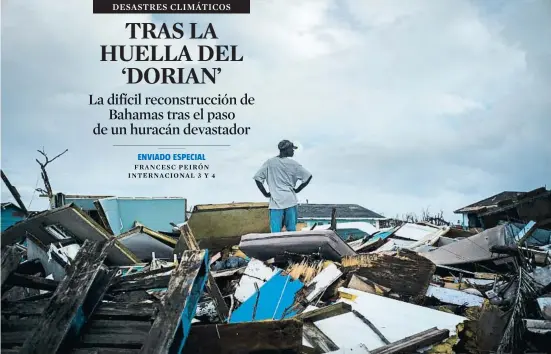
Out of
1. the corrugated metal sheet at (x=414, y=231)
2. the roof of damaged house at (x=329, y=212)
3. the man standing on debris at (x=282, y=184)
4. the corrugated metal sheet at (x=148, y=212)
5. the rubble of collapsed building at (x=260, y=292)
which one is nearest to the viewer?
the rubble of collapsed building at (x=260, y=292)

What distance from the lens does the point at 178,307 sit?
2596mm

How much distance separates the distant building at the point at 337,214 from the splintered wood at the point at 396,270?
1907cm

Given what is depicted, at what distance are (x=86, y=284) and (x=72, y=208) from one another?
2763 millimetres

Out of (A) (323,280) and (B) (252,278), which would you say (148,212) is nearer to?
(B) (252,278)

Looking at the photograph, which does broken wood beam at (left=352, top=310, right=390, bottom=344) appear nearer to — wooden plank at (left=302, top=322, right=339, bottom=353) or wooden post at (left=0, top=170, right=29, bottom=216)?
wooden plank at (left=302, top=322, right=339, bottom=353)

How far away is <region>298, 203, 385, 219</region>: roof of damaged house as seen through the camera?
2547 cm

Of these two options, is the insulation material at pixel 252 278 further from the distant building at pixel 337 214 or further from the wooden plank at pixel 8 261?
the distant building at pixel 337 214

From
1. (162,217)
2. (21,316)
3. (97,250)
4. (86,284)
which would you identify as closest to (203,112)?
(97,250)

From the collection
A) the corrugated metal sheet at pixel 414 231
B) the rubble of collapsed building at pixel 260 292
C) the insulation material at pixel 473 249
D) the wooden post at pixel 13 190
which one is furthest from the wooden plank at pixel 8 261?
the corrugated metal sheet at pixel 414 231

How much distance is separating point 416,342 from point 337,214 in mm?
22507

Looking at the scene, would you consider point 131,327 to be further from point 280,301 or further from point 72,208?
point 72,208

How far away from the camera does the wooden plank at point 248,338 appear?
286 centimetres

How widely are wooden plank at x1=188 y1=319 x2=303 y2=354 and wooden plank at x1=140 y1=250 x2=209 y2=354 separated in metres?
0.27

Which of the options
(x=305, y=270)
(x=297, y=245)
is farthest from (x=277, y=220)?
(x=305, y=270)
